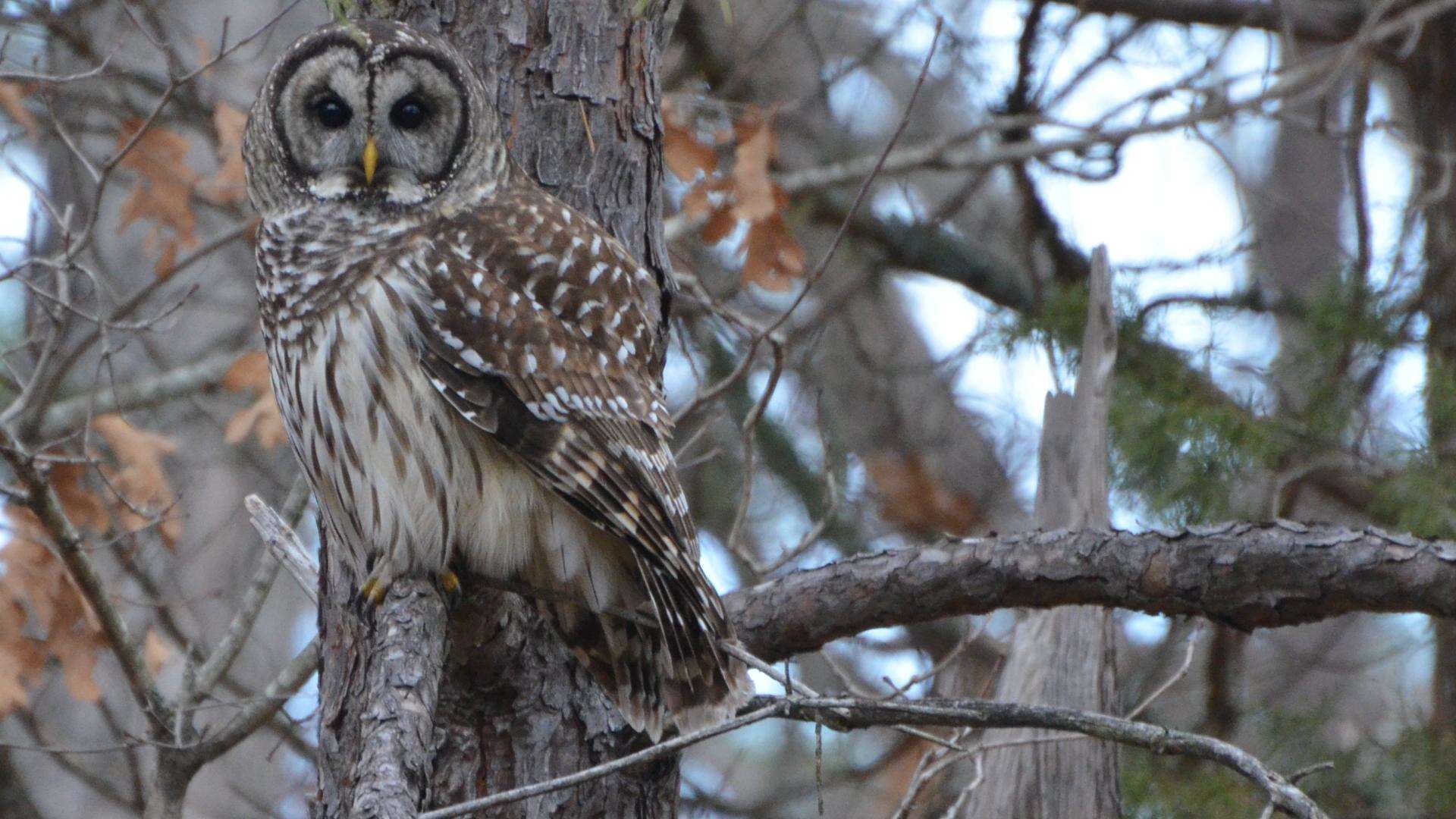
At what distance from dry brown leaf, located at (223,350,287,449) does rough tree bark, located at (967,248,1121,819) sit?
2521 millimetres

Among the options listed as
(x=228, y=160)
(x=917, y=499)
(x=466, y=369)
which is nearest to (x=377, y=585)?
(x=466, y=369)

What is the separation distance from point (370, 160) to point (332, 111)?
0.21 m

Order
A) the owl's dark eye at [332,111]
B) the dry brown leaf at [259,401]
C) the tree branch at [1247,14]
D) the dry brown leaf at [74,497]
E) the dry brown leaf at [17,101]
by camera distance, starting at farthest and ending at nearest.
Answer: the tree branch at [1247,14], the dry brown leaf at [17,101], the dry brown leaf at [259,401], the dry brown leaf at [74,497], the owl's dark eye at [332,111]

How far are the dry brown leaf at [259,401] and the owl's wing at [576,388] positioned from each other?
214 cm

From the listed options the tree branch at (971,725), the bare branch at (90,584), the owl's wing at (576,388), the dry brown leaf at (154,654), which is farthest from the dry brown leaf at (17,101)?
the tree branch at (971,725)

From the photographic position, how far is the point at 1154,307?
5.54m

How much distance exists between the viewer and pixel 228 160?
18.8ft

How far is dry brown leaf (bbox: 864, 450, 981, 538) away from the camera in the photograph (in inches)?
284

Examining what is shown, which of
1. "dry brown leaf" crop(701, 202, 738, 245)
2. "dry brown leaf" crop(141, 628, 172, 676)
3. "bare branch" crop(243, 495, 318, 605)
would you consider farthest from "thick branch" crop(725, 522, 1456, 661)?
"dry brown leaf" crop(141, 628, 172, 676)

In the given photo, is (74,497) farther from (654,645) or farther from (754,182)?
(654,645)

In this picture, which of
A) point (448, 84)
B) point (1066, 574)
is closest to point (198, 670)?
point (448, 84)

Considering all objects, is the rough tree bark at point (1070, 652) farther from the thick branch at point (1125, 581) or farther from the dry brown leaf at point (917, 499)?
the dry brown leaf at point (917, 499)

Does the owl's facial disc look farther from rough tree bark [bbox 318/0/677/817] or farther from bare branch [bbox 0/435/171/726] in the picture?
bare branch [bbox 0/435/171/726]

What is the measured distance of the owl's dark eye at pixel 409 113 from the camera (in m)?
3.38
